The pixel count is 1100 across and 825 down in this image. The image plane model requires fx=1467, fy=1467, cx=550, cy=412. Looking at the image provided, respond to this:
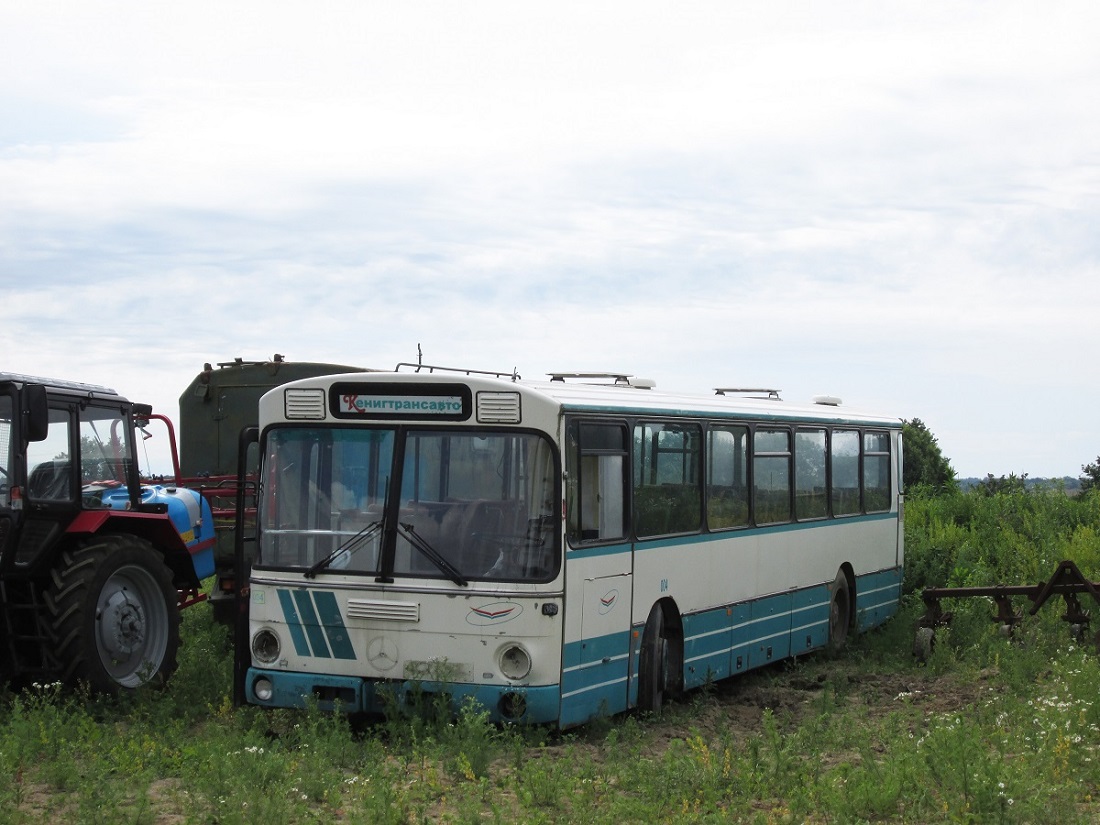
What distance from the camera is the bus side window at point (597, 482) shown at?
10234 millimetres

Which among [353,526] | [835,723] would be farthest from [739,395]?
[353,526]

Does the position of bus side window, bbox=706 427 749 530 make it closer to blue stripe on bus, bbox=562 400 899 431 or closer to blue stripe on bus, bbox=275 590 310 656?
blue stripe on bus, bbox=562 400 899 431

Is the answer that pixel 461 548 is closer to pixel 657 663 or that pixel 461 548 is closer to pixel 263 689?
pixel 263 689

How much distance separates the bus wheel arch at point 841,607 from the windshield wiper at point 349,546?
7470 mm

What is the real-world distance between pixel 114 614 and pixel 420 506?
3.21 metres

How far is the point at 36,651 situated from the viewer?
11328mm

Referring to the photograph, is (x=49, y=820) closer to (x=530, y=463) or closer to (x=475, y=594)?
(x=475, y=594)

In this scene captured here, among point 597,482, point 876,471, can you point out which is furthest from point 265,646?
point 876,471

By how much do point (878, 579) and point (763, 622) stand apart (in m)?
4.47

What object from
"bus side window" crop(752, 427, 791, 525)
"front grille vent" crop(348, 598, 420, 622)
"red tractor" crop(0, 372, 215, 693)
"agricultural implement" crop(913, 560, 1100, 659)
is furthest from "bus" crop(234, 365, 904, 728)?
"agricultural implement" crop(913, 560, 1100, 659)

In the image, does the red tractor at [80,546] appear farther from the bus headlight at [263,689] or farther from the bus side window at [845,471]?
the bus side window at [845,471]

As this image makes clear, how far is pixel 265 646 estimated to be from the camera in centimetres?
1056

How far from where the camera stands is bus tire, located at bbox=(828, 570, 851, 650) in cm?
1636

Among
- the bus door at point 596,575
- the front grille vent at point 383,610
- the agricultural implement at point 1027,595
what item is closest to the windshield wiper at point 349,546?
the front grille vent at point 383,610
